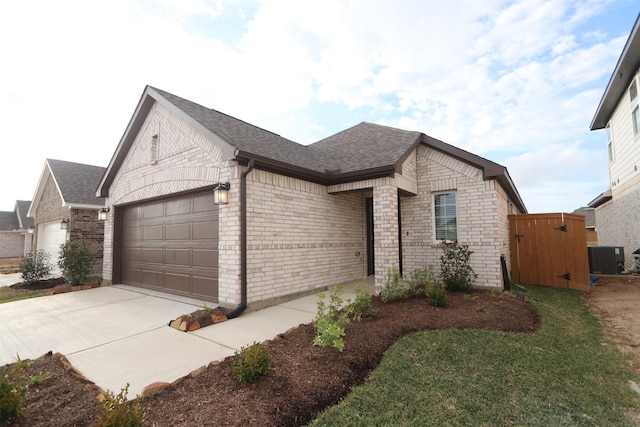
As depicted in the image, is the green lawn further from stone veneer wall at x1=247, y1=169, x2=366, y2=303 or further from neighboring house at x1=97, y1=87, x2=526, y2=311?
stone veneer wall at x1=247, y1=169, x2=366, y2=303

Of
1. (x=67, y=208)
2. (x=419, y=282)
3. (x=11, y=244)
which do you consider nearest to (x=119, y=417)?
(x=419, y=282)

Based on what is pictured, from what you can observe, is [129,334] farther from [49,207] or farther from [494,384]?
[49,207]

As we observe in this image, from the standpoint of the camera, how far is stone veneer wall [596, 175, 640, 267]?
10.1 m

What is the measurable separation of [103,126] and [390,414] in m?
14.0

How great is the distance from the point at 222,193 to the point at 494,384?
16.9 ft

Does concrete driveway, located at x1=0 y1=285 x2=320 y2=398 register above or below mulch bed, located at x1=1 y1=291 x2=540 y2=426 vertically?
below

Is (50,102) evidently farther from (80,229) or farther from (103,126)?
(80,229)

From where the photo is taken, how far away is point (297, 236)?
6871mm

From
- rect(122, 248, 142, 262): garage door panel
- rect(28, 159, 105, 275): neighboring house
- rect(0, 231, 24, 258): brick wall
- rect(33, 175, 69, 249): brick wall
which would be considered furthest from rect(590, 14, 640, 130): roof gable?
rect(0, 231, 24, 258): brick wall

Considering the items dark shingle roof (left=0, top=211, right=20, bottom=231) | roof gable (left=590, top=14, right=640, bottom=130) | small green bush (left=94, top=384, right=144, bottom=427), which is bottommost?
small green bush (left=94, top=384, right=144, bottom=427)

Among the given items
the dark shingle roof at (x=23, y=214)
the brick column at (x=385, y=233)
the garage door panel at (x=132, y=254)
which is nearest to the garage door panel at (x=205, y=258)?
the garage door panel at (x=132, y=254)

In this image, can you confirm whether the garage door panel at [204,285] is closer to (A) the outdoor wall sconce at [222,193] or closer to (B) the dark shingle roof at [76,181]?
(A) the outdoor wall sconce at [222,193]

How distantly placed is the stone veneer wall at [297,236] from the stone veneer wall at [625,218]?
10.2m

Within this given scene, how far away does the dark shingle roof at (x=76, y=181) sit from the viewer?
12269mm
